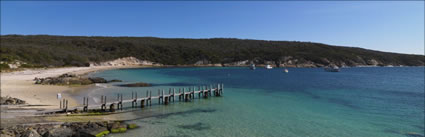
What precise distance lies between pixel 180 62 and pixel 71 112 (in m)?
97.6

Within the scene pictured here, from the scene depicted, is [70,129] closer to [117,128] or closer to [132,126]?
[117,128]

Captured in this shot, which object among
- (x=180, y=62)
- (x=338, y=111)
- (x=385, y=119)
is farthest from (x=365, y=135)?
(x=180, y=62)

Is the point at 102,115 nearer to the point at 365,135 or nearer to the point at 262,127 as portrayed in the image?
the point at 262,127

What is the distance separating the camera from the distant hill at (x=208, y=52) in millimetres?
96375

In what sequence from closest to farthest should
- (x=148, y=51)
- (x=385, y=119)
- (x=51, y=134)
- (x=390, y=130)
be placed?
(x=51, y=134), (x=390, y=130), (x=385, y=119), (x=148, y=51)

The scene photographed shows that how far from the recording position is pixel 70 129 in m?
12.7

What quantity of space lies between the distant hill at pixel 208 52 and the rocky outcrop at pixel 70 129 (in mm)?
73484

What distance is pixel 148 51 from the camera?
373ft

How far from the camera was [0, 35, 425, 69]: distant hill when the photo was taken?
316ft

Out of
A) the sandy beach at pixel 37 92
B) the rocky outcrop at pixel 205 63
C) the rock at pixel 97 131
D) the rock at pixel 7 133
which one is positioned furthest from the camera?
the rocky outcrop at pixel 205 63

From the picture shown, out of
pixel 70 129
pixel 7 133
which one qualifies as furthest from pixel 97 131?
pixel 7 133

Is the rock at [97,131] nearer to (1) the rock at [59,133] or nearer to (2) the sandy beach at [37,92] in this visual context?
(1) the rock at [59,133]

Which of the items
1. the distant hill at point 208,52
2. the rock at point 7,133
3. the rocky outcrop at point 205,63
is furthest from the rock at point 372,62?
the rock at point 7,133

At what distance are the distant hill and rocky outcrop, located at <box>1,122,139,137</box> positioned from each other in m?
73.5
